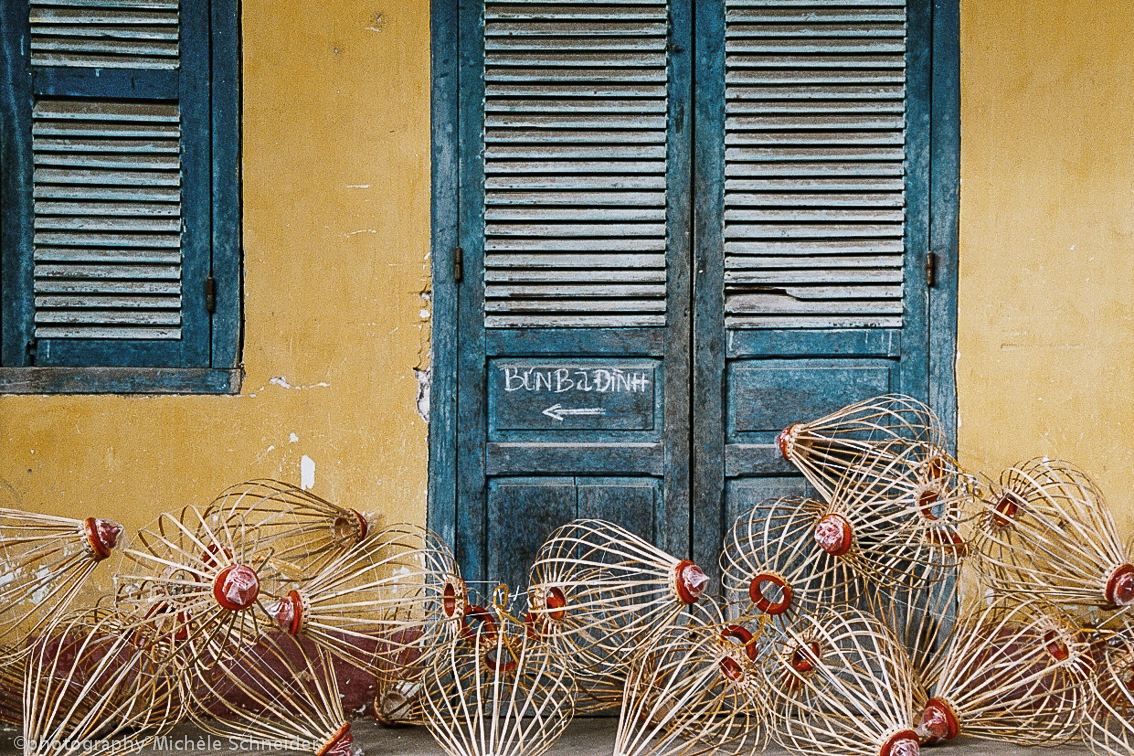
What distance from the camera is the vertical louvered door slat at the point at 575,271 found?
3219mm

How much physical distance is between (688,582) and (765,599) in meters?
0.36

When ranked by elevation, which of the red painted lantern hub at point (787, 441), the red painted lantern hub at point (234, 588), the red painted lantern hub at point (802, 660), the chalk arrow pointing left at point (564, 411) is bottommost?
the red painted lantern hub at point (802, 660)

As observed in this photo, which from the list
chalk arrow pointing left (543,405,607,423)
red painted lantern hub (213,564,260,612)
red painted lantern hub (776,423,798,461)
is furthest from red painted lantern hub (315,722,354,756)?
red painted lantern hub (776,423,798,461)

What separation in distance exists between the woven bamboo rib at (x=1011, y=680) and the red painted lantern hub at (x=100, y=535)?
7.89 feet

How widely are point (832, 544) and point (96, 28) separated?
116 inches

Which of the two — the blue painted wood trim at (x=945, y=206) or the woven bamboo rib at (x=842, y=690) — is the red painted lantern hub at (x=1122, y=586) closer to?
the woven bamboo rib at (x=842, y=690)

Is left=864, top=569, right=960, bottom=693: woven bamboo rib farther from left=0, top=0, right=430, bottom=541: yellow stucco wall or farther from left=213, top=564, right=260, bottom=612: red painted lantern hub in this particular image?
left=213, top=564, right=260, bottom=612: red painted lantern hub

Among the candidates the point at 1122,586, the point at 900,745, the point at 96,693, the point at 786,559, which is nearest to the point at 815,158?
the point at 786,559

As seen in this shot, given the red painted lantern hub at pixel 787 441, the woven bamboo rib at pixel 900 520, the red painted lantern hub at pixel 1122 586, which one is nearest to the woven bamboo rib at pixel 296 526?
the red painted lantern hub at pixel 787 441

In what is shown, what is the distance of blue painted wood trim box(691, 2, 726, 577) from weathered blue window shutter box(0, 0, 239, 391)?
160cm

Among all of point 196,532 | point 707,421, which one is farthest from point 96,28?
point 707,421

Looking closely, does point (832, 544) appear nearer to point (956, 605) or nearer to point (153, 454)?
point (956, 605)

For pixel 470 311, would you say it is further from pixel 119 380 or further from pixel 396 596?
pixel 119 380

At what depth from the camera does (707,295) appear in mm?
3242
